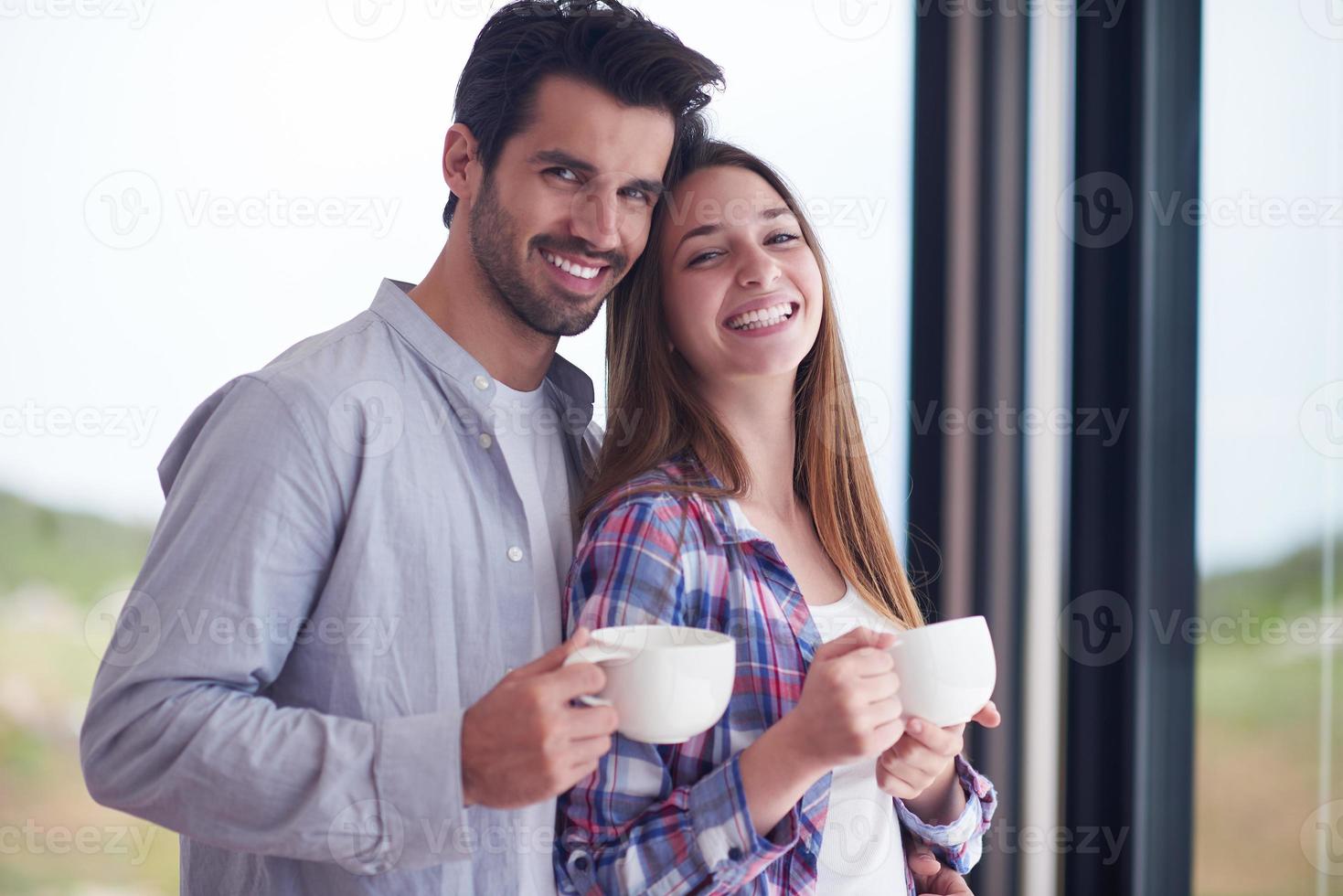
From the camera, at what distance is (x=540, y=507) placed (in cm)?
131

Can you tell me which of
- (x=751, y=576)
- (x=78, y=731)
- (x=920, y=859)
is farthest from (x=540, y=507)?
(x=78, y=731)

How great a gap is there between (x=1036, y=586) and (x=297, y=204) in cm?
148

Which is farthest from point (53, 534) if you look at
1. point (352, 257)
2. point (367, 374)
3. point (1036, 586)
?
point (1036, 586)

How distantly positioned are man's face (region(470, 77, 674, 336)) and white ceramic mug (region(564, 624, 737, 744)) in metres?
0.49

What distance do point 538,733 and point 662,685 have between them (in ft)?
0.37

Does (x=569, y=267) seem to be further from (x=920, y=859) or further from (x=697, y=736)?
(x=920, y=859)

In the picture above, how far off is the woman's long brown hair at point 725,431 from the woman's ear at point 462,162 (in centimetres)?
24

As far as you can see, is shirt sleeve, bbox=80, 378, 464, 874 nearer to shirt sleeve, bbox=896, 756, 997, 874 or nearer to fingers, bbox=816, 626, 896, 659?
fingers, bbox=816, 626, 896, 659

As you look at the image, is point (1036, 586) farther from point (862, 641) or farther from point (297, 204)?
point (297, 204)

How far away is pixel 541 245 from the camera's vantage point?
1.29m

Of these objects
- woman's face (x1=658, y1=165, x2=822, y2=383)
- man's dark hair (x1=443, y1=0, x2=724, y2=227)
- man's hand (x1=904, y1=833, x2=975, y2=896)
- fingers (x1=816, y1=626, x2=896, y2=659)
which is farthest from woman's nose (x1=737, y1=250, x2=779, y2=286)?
man's hand (x1=904, y1=833, x2=975, y2=896)

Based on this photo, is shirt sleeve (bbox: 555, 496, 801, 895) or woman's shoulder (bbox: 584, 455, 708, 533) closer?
shirt sleeve (bbox: 555, 496, 801, 895)

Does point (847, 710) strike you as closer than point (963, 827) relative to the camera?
Yes

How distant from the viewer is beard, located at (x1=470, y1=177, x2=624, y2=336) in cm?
129
